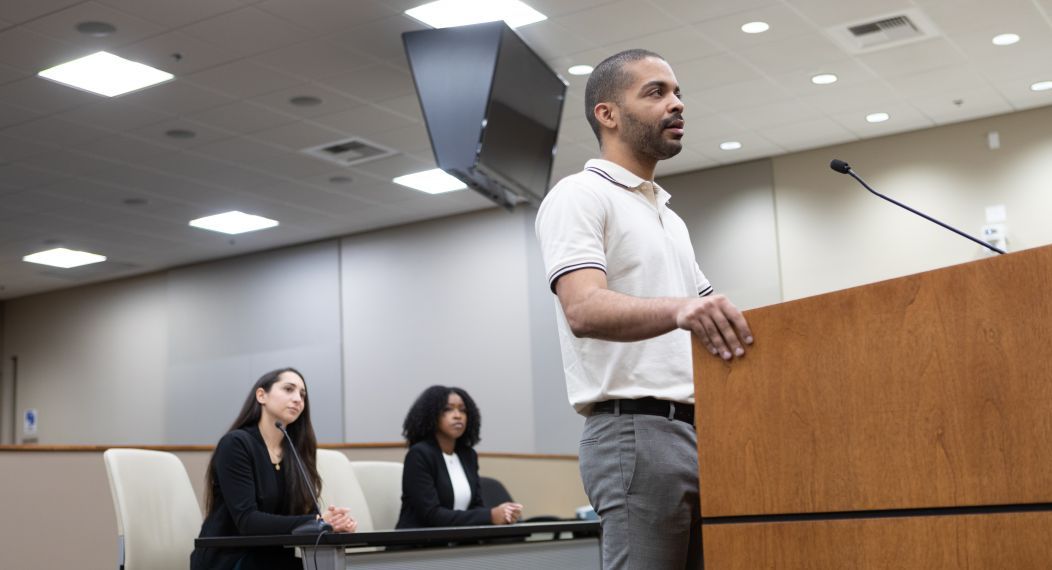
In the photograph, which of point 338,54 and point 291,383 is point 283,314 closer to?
point 338,54

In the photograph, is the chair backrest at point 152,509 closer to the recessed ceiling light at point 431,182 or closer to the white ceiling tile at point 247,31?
the white ceiling tile at point 247,31

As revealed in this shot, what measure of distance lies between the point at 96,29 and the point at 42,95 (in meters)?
1.09

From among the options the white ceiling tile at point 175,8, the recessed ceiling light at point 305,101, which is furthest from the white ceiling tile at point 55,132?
the white ceiling tile at point 175,8

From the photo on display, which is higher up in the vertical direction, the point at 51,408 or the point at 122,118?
the point at 122,118

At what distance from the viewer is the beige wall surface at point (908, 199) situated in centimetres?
804

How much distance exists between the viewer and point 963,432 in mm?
1274

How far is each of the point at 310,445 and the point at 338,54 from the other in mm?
3249

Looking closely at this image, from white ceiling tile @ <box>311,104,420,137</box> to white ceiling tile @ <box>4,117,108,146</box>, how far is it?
59.9 inches

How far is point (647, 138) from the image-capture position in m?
1.79

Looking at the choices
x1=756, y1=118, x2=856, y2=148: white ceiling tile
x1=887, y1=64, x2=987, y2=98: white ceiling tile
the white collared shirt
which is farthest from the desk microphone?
x1=756, y1=118, x2=856, y2=148: white ceiling tile

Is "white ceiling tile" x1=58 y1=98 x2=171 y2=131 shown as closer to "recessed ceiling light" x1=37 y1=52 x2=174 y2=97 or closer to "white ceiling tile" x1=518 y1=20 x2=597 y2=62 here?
"recessed ceiling light" x1=37 y1=52 x2=174 y2=97

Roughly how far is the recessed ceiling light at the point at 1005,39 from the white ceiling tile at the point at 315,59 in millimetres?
3716

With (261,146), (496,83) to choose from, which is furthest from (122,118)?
(496,83)

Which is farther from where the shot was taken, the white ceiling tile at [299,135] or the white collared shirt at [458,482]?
the white ceiling tile at [299,135]
